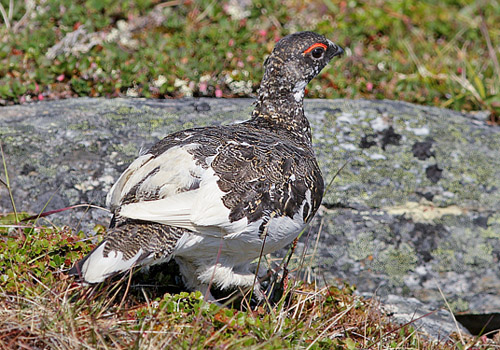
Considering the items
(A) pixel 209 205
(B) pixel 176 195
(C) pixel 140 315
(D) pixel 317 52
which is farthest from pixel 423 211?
(C) pixel 140 315

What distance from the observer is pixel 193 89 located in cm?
598

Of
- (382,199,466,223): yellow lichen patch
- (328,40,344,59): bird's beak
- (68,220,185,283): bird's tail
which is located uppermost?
(328,40,344,59): bird's beak

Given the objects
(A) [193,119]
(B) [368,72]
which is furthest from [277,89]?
(B) [368,72]

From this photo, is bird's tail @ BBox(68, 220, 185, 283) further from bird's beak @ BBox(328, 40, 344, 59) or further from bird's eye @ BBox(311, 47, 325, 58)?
bird's beak @ BBox(328, 40, 344, 59)

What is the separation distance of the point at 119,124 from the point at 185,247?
2047 mm

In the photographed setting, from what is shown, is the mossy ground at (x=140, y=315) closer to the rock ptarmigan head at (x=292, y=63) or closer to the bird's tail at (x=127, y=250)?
the bird's tail at (x=127, y=250)

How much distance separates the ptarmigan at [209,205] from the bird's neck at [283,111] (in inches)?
18.6

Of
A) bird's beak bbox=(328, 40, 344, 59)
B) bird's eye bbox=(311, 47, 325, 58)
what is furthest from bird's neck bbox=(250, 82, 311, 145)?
bird's beak bbox=(328, 40, 344, 59)

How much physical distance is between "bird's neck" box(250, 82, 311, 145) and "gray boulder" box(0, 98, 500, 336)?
0.45 m

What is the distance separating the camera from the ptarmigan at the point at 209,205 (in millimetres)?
3137

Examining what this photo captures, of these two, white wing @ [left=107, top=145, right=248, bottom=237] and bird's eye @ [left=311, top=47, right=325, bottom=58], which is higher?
bird's eye @ [left=311, top=47, right=325, bottom=58]

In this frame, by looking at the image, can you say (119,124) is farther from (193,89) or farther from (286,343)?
(286,343)

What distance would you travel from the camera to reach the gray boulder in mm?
4586

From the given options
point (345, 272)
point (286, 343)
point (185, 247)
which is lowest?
point (345, 272)
